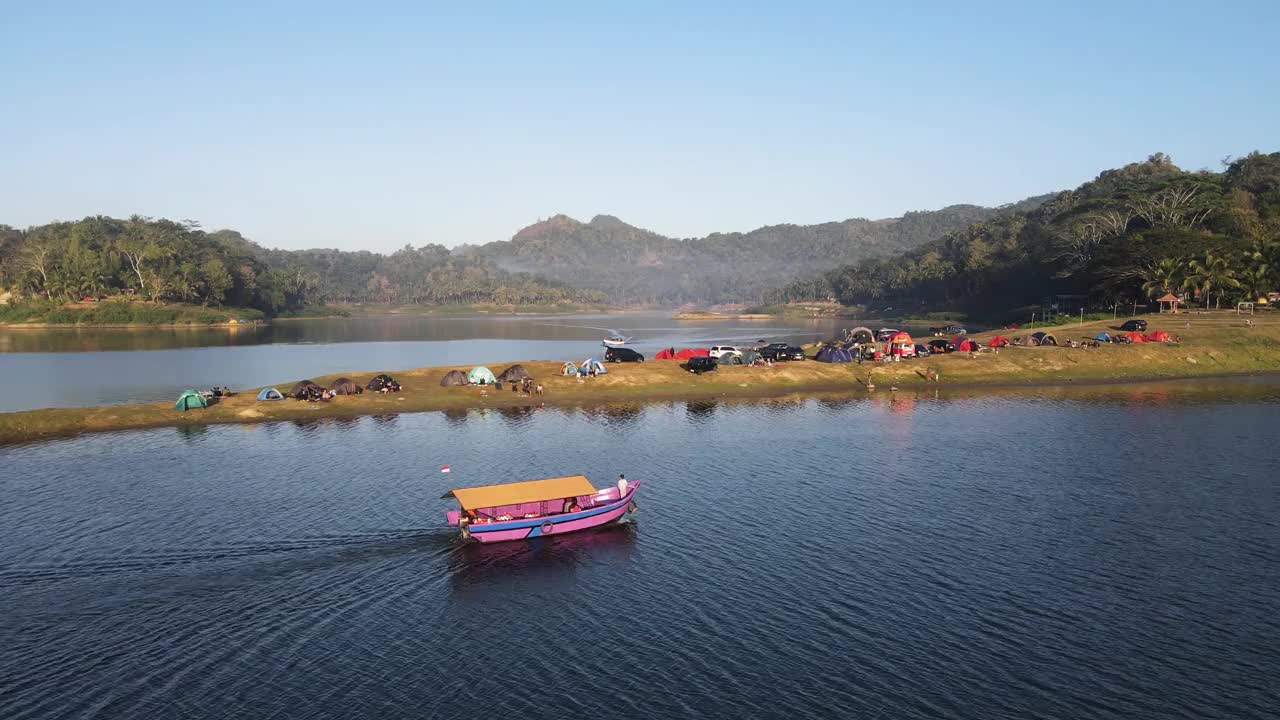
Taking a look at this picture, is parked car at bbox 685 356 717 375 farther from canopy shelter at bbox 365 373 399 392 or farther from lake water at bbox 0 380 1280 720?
canopy shelter at bbox 365 373 399 392

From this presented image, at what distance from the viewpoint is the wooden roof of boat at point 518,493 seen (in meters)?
48.6

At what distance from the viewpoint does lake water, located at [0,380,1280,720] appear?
31.5m

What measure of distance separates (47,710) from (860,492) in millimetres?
45282

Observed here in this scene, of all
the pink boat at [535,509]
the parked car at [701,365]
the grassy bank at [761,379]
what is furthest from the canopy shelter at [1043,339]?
the pink boat at [535,509]

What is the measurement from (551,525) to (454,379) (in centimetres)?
5289

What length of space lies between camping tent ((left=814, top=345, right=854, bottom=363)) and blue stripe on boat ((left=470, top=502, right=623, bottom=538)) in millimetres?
67678

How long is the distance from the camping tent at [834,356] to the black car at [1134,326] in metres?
→ 46.3

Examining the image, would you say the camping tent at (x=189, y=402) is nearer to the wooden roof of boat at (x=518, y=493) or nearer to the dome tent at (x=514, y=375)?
the dome tent at (x=514, y=375)

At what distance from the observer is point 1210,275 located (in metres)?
148

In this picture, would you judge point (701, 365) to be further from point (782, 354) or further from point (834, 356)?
point (834, 356)

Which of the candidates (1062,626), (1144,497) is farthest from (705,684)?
(1144,497)

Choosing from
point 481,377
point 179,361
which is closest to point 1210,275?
point 481,377

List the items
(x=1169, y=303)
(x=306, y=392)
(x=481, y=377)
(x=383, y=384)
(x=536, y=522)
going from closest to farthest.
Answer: (x=536, y=522), (x=306, y=392), (x=383, y=384), (x=481, y=377), (x=1169, y=303)

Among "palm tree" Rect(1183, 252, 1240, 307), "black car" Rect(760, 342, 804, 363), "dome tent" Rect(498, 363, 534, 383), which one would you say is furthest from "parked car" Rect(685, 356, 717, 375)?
"palm tree" Rect(1183, 252, 1240, 307)
